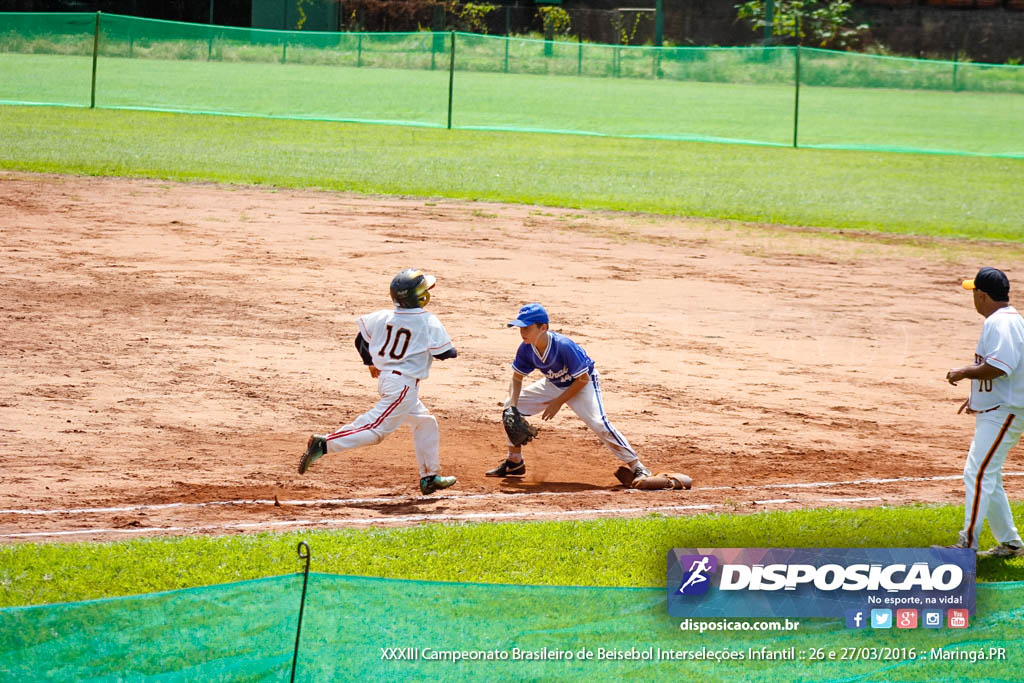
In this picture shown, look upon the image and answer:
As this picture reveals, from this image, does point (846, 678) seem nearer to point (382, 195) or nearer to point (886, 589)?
point (886, 589)

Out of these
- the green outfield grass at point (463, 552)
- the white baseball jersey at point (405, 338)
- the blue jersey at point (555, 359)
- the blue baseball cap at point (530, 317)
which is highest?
the blue baseball cap at point (530, 317)

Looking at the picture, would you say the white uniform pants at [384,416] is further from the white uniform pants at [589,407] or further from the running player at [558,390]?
the white uniform pants at [589,407]

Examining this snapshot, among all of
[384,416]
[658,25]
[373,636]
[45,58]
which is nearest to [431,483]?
[384,416]

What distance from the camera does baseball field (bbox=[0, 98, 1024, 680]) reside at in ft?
24.0

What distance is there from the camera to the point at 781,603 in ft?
17.1

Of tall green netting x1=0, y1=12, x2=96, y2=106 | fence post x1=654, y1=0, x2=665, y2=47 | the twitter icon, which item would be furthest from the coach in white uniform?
fence post x1=654, y1=0, x2=665, y2=47

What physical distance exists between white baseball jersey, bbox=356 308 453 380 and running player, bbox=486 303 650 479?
758 mm

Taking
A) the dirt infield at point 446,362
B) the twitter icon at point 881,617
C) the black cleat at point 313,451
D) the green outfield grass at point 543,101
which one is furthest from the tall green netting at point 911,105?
the twitter icon at point 881,617

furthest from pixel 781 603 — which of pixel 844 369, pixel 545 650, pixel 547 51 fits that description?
pixel 547 51

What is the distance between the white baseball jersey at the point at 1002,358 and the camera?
22.3 feet

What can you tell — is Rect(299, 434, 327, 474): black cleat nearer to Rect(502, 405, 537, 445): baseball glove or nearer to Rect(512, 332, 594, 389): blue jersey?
Rect(502, 405, 537, 445): baseball glove

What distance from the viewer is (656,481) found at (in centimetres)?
871

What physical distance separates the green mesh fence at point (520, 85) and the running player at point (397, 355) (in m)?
22.6

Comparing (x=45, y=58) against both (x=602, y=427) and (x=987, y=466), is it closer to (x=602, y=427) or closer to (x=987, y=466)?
(x=602, y=427)
